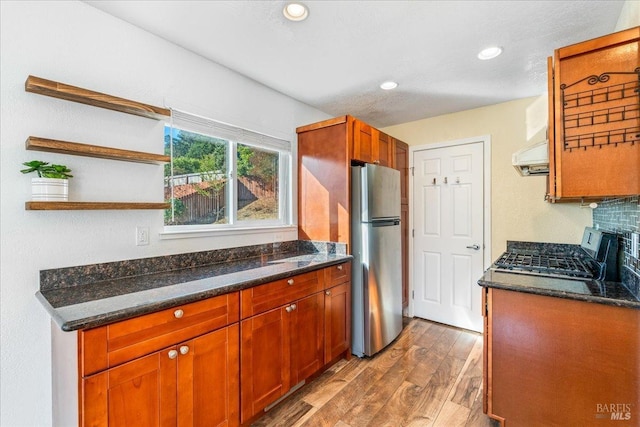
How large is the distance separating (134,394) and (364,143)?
2420mm

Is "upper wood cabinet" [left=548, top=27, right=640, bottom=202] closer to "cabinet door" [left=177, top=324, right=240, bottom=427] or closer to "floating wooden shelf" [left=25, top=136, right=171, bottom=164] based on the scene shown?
"cabinet door" [left=177, top=324, right=240, bottom=427]

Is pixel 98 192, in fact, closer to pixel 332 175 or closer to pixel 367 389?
pixel 332 175

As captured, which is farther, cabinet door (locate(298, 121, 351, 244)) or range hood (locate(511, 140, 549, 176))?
cabinet door (locate(298, 121, 351, 244))

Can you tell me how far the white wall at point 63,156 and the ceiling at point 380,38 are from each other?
0.62 feet

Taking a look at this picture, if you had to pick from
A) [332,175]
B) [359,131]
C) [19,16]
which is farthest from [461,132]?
[19,16]

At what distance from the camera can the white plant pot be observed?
54.9 inches

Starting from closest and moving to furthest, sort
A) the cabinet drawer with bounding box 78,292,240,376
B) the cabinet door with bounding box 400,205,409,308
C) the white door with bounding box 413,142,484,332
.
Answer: the cabinet drawer with bounding box 78,292,240,376, the white door with bounding box 413,142,484,332, the cabinet door with bounding box 400,205,409,308

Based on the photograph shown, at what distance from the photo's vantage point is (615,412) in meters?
1.34

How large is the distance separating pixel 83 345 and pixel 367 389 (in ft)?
5.92

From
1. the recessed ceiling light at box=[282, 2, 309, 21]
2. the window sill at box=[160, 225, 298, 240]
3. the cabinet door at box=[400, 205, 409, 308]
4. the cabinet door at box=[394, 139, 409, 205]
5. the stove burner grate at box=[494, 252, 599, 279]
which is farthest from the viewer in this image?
the cabinet door at box=[400, 205, 409, 308]

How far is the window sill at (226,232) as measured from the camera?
194cm

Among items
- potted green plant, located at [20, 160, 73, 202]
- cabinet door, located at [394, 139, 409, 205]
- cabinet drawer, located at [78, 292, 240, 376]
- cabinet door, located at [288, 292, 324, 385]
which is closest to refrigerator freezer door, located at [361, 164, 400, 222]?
cabinet door, located at [394, 139, 409, 205]

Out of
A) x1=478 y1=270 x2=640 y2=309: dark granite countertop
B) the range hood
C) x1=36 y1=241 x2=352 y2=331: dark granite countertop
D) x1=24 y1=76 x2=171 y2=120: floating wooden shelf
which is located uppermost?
x1=24 y1=76 x2=171 y2=120: floating wooden shelf

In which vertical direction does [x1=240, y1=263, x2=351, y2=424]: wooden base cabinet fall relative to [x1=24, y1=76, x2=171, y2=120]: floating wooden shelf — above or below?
below
